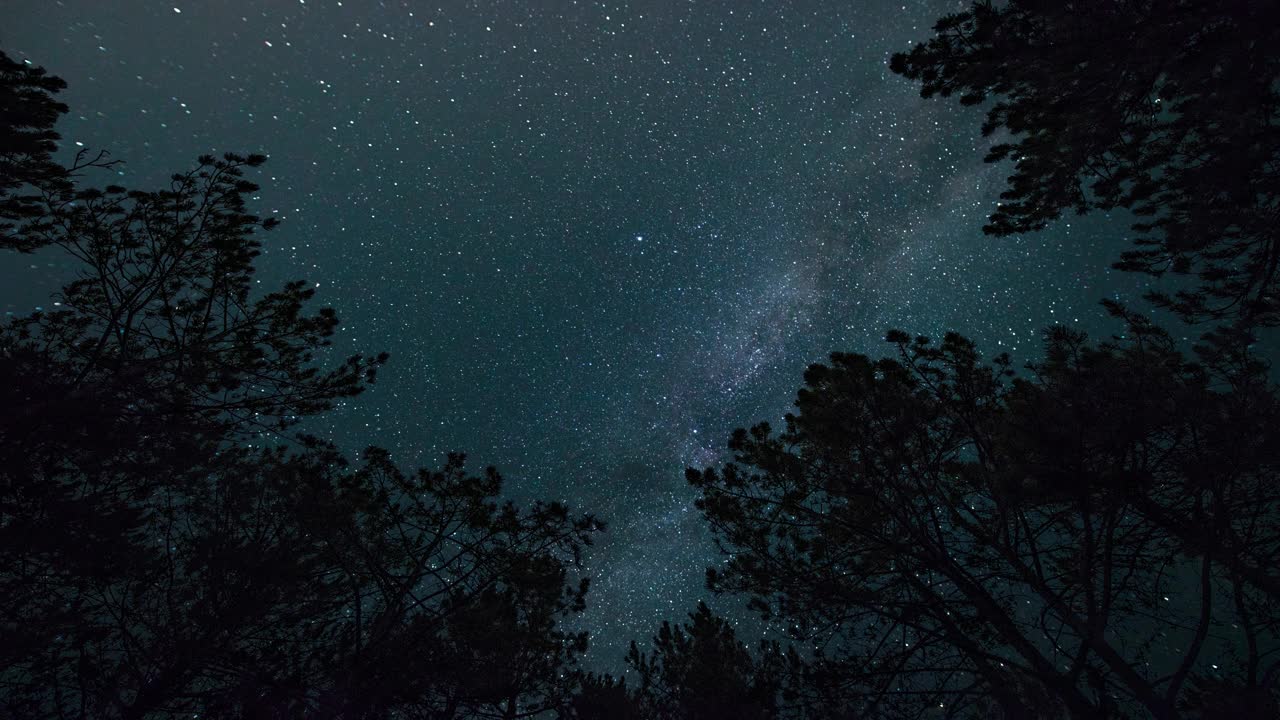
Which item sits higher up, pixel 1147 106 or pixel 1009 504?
pixel 1147 106

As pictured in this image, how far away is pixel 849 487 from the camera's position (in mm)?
6070

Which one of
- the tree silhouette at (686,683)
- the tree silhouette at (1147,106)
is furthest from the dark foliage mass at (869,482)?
the tree silhouette at (686,683)

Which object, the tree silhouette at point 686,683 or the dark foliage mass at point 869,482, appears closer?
the dark foliage mass at point 869,482

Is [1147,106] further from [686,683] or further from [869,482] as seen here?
[686,683]

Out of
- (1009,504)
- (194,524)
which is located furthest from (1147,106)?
(194,524)

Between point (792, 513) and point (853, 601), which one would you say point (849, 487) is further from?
point (853, 601)

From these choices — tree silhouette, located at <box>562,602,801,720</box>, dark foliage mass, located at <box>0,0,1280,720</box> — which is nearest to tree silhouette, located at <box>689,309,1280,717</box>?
dark foliage mass, located at <box>0,0,1280,720</box>

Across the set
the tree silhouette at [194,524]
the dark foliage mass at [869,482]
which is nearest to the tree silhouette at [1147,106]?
the dark foliage mass at [869,482]

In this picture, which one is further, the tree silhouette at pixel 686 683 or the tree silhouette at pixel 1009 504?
the tree silhouette at pixel 686 683

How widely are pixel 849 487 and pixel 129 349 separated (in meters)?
10.3

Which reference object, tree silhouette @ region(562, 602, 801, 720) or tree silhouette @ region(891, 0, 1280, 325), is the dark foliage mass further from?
tree silhouette @ region(562, 602, 801, 720)

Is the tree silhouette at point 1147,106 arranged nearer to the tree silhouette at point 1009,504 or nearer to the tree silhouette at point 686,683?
the tree silhouette at point 1009,504

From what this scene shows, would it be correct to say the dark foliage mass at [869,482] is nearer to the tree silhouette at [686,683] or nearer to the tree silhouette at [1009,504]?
the tree silhouette at [1009,504]

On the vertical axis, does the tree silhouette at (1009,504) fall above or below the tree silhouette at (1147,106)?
below
